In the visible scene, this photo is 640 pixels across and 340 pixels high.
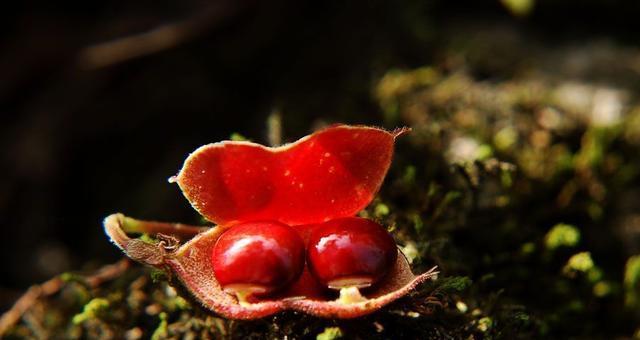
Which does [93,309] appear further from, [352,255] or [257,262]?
[352,255]

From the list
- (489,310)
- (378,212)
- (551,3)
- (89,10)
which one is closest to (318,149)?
(378,212)

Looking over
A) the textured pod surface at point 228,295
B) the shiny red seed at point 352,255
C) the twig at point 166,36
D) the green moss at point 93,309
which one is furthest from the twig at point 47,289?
the twig at point 166,36

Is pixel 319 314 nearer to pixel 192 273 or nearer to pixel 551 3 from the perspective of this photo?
pixel 192 273

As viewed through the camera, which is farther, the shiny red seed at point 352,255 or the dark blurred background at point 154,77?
the dark blurred background at point 154,77

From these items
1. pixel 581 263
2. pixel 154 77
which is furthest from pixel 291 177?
pixel 154 77

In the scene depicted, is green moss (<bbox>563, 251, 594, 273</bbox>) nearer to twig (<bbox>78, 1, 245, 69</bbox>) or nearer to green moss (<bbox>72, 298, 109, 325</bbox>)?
green moss (<bbox>72, 298, 109, 325</bbox>)

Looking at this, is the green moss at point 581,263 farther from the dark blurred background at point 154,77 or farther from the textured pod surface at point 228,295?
the dark blurred background at point 154,77

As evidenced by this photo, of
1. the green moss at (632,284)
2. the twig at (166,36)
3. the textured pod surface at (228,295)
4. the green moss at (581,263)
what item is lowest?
the green moss at (632,284)
